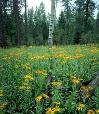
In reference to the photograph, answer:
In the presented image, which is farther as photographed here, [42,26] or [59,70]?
[42,26]

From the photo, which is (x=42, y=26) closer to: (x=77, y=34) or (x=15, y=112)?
(x=77, y=34)

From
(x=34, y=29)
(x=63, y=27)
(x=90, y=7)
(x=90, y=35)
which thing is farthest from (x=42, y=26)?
(x=90, y=35)

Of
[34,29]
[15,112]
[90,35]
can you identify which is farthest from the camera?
[34,29]

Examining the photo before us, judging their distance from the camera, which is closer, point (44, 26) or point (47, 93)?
point (47, 93)

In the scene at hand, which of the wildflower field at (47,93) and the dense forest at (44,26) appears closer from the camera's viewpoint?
→ the wildflower field at (47,93)

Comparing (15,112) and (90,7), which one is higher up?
(90,7)

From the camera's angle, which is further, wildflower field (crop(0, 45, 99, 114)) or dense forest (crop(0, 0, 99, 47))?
dense forest (crop(0, 0, 99, 47))

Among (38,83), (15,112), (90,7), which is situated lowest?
(15,112)

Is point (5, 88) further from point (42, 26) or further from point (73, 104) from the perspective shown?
point (42, 26)

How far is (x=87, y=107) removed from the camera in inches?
257

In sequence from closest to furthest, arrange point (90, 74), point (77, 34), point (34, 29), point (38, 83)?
point (38, 83) → point (90, 74) → point (77, 34) → point (34, 29)

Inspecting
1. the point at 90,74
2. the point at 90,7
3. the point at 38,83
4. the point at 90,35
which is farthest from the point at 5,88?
the point at 90,7

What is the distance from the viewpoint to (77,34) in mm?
44562

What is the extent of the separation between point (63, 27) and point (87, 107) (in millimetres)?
57617
